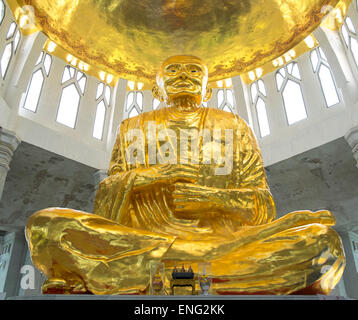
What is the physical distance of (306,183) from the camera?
7645 mm

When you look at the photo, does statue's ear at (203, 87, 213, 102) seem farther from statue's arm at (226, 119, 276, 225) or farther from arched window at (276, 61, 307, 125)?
arched window at (276, 61, 307, 125)

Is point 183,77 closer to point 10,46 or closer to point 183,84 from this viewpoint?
point 183,84

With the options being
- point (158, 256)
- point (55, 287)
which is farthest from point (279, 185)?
point (55, 287)

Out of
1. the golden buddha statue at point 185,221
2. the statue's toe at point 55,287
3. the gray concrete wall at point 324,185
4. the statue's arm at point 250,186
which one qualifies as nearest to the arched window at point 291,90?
the gray concrete wall at point 324,185

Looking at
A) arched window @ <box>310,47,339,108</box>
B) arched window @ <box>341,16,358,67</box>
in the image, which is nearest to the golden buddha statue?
arched window @ <box>341,16,358,67</box>

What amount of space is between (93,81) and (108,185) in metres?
6.22

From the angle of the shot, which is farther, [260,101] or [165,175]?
[260,101]

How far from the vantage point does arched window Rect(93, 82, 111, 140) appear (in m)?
8.35

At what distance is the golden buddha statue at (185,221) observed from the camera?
202 cm

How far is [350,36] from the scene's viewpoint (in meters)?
6.55

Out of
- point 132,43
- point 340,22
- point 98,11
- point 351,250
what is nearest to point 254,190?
point 132,43

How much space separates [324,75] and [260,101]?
61.3 inches

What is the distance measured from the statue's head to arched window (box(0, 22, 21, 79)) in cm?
417

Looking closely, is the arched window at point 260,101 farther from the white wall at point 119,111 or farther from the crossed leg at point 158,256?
the crossed leg at point 158,256
